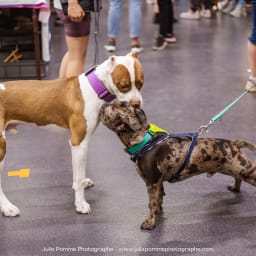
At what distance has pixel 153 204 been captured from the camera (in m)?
2.81

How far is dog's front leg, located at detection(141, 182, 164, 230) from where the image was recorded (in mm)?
2787

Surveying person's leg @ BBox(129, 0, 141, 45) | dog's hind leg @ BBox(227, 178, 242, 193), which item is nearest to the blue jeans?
person's leg @ BBox(129, 0, 141, 45)

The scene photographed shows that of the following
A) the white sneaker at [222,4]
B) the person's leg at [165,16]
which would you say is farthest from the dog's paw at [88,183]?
the white sneaker at [222,4]

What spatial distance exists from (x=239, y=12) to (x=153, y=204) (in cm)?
606

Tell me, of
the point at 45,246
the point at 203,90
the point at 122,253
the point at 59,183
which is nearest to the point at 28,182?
the point at 59,183

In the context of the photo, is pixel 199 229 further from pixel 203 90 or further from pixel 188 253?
pixel 203 90

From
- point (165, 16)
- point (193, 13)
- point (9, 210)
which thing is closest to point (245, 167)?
point (9, 210)

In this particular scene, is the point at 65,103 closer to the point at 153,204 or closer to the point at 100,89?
the point at 100,89

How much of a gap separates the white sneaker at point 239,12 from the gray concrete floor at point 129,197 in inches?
136

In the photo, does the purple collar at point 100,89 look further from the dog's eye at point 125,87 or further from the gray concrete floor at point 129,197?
the gray concrete floor at point 129,197

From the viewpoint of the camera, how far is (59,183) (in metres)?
3.32

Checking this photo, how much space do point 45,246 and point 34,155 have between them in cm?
110

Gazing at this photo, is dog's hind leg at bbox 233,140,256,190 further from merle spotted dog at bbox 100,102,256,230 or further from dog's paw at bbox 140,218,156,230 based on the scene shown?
dog's paw at bbox 140,218,156,230

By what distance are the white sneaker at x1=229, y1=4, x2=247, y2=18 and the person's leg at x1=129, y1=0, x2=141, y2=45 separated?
8.43ft
